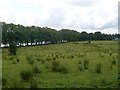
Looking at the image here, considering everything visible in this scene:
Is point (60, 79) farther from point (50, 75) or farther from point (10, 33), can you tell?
point (10, 33)

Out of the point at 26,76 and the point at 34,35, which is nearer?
the point at 26,76

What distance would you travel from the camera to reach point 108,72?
2238 centimetres

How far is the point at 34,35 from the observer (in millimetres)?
123500

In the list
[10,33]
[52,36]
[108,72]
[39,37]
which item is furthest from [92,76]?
[52,36]

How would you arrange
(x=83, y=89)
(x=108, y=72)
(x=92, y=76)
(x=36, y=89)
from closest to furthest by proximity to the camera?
(x=36, y=89)
(x=83, y=89)
(x=92, y=76)
(x=108, y=72)

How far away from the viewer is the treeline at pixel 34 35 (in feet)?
337

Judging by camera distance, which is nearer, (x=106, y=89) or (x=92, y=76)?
(x=106, y=89)

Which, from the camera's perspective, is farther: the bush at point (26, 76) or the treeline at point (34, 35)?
the treeline at point (34, 35)

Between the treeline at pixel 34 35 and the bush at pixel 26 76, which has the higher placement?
the treeline at pixel 34 35

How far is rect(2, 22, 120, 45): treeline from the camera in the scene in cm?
10271

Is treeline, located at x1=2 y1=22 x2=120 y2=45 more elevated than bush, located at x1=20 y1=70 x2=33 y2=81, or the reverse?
treeline, located at x1=2 y1=22 x2=120 y2=45

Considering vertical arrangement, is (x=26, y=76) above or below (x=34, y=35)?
below

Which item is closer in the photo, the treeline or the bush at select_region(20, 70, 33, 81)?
the bush at select_region(20, 70, 33, 81)

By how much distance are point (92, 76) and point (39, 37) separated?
109934 mm
